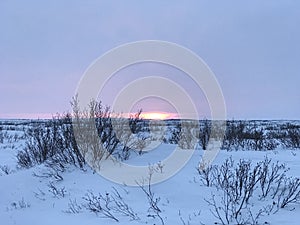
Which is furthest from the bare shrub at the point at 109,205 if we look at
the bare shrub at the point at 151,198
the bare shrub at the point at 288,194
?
the bare shrub at the point at 288,194

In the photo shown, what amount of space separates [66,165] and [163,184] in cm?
345

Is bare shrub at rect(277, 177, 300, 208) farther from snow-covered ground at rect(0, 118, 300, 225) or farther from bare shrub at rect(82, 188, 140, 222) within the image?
bare shrub at rect(82, 188, 140, 222)

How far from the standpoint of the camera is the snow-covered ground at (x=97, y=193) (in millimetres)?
6488

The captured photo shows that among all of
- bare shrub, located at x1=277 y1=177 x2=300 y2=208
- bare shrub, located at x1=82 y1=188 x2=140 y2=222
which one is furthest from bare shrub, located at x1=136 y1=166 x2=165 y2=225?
bare shrub, located at x1=277 y1=177 x2=300 y2=208

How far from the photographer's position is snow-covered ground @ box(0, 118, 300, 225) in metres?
6.49

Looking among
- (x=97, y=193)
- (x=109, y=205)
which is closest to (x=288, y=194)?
(x=109, y=205)

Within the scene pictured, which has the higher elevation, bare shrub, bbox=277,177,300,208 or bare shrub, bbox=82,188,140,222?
bare shrub, bbox=277,177,300,208

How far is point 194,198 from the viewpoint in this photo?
23.8ft

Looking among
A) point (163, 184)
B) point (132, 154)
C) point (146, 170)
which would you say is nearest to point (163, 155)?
point (132, 154)

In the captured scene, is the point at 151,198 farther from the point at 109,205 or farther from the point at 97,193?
the point at 97,193

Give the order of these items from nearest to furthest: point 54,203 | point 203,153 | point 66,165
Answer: point 54,203, point 66,165, point 203,153

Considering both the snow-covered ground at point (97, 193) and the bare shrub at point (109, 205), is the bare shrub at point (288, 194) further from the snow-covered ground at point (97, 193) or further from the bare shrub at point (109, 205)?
the bare shrub at point (109, 205)

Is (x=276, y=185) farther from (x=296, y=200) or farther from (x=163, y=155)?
(x=163, y=155)

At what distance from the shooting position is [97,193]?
8.01m
